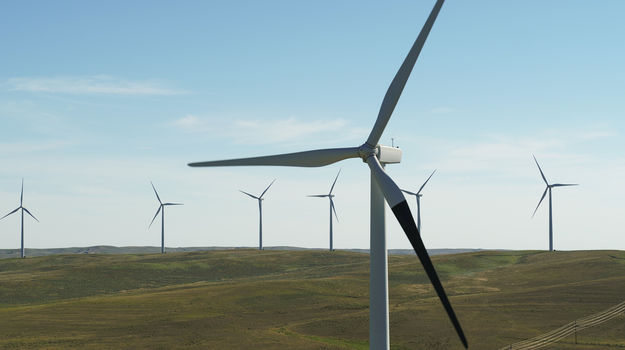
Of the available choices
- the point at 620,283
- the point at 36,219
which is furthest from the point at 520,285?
the point at 36,219

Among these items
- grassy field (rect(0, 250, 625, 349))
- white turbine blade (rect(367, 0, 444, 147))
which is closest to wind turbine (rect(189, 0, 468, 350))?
white turbine blade (rect(367, 0, 444, 147))

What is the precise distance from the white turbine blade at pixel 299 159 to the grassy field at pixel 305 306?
26.3 metres

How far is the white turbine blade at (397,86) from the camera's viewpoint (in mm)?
34906

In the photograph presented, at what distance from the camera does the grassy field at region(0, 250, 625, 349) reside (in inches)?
2552

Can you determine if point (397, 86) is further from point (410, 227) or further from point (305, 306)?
point (305, 306)

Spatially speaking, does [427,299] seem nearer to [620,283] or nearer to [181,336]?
[620,283]

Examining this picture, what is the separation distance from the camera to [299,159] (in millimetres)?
38875

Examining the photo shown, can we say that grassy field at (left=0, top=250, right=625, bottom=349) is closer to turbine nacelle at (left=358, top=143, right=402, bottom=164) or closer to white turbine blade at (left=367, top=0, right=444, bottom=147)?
turbine nacelle at (left=358, top=143, right=402, bottom=164)

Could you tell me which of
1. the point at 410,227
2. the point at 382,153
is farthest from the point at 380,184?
the point at 410,227

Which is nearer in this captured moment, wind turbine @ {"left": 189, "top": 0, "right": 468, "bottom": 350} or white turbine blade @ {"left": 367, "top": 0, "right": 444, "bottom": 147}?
wind turbine @ {"left": 189, "top": 0, "right": 468, "bottom": 350}

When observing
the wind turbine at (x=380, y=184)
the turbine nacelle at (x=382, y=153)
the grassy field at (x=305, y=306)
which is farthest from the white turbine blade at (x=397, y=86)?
the grassy field at (x=305, y=306)

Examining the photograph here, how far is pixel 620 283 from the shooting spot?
89750 millimetres

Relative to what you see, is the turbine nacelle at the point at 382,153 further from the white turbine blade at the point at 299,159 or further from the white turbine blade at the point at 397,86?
the white turbine blade at the point at 299,159

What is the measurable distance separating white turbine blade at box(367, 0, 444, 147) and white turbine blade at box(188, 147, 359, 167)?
163 cm
